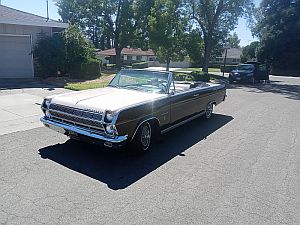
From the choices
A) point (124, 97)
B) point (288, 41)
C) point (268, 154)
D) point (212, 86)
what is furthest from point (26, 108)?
point (288, 41)

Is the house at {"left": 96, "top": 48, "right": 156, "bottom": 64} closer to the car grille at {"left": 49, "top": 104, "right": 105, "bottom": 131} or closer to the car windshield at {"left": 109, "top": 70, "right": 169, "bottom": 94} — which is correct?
the car windshield at {"left": 109, "top": 70, "right": 169, "bottom": 94}

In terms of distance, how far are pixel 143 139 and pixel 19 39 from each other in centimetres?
1283

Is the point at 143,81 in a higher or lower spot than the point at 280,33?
lower

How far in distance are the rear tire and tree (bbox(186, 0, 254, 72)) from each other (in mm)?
22414

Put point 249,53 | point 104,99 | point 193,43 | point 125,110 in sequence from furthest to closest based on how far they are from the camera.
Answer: point 249,53 → point 193,43 → point 104,99 → point 125,110

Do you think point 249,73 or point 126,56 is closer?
point 249,73

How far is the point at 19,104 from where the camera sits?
923 centimetres

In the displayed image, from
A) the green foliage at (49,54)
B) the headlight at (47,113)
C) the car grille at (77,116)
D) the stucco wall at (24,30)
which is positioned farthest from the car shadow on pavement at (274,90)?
the headlight at (47,113)

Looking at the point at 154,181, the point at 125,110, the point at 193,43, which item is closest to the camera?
the point at 154,181

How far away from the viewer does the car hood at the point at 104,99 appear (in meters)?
4.70

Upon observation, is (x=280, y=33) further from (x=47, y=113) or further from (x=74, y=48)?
(x=47, y=113)

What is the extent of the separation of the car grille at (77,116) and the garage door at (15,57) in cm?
1154

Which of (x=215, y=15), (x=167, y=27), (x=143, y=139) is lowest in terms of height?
(x=143, y=139)

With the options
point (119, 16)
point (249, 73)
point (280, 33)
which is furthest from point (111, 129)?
point (280, 33)
